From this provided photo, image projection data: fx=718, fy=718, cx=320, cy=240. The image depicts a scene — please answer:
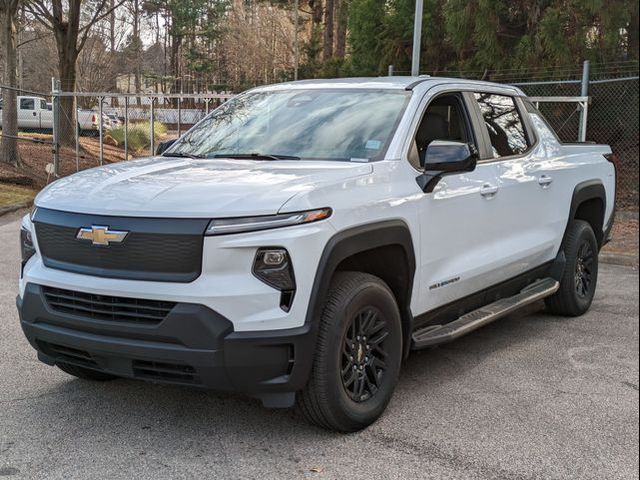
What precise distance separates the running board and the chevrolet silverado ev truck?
0.02 meters

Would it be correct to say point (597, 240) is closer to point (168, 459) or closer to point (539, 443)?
point (539, 443)

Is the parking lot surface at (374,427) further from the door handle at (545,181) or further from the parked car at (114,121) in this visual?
the parked car at (114,121)

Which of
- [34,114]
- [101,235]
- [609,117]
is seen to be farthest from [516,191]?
[34,114]

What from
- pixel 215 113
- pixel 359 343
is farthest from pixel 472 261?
pixel 215 113

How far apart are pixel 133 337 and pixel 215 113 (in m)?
2.42

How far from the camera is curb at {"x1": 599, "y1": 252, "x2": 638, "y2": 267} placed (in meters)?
9.21

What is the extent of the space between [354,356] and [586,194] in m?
3.41

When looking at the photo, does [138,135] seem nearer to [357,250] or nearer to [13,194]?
[13,194]

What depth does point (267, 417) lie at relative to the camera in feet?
13.3

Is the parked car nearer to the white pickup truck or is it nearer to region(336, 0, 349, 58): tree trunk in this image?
the white pickup truck

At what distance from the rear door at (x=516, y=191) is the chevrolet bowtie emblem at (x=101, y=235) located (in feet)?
8.51

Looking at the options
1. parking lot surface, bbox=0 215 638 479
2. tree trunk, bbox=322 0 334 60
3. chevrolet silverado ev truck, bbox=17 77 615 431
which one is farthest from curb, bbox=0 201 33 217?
tree trunk, bbox=322 0 334 60

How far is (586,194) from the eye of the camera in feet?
20.5

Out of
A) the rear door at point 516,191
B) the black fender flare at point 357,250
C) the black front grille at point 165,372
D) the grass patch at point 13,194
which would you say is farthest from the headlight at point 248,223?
the grass patch at point 13,194
